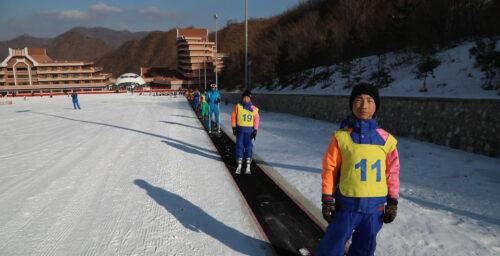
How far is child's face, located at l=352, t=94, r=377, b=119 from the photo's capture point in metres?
2.16

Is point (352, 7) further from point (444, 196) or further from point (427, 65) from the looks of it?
point (444, 196)

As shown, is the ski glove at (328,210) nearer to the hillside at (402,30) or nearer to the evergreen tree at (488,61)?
the evergreen tree at (488,61)

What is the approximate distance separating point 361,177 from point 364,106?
0.56 meters

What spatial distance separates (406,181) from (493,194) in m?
1.26

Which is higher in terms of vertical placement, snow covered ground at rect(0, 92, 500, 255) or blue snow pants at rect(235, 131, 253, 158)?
blue snow pants at rect(235, 131, 253, 158)

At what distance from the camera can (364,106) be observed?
85.0 inches

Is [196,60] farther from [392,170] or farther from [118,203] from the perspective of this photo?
[392,170]

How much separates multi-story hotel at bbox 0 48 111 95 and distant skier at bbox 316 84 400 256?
327 feet

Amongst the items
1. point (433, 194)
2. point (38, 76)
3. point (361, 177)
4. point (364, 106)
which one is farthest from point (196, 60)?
point (361, 177)

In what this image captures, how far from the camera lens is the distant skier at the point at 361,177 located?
7.11 ft

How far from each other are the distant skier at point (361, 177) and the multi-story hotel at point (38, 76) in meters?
99.8

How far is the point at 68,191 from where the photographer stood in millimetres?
4812

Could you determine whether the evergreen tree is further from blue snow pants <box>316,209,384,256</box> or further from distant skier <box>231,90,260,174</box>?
blue snow pants <box>316,209,384,256</box>

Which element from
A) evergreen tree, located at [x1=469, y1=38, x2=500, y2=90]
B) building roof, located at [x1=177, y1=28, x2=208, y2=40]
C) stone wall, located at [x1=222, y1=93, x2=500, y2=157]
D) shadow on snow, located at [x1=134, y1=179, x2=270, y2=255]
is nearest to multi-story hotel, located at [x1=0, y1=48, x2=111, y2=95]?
building roof, located at [x1=177, y1=28, x2=208, y2=40]
